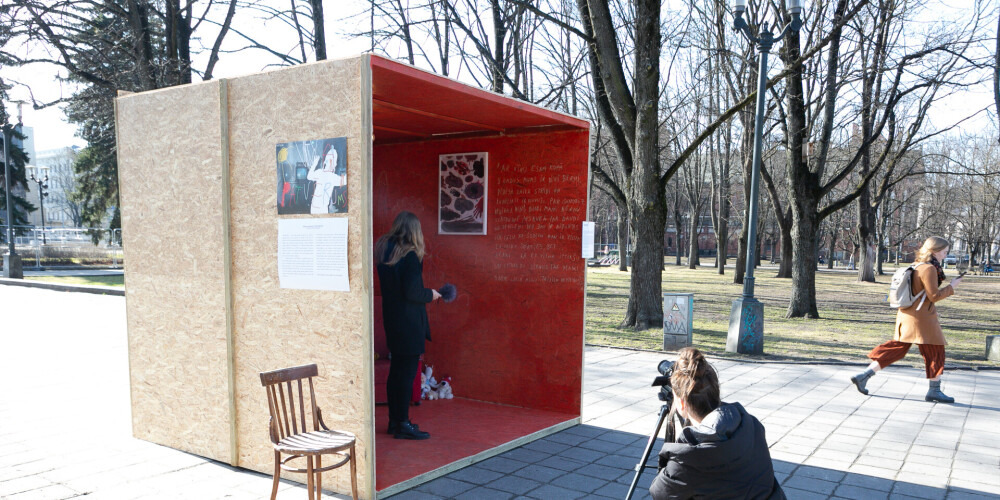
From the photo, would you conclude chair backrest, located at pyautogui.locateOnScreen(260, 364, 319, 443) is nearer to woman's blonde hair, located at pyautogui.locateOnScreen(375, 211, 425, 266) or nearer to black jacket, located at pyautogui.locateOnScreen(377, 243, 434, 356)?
black jacket, located at pyautogui.locateOnScreen(377, 243, 434, 356)

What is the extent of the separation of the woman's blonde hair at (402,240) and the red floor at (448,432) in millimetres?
1479

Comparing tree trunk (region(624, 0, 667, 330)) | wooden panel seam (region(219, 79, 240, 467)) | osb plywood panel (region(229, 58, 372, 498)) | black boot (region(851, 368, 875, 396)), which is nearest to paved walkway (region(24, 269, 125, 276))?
tree trunk (region(624, 0, 667, 330))

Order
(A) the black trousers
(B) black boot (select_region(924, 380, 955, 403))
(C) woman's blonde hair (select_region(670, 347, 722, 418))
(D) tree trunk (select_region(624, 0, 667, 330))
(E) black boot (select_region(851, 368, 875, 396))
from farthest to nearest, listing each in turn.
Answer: (D) tree trunk (select_region(624, 0, 667, 330)), (E) black boot (select_region(851, 368, 875, 396)), (B) black boot (select_region(924, 380, 955, 403)), (A) the black trousers, (C) woman's blonde hair (select_region(670, 347, 722, 418))

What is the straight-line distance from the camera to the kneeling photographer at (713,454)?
266 cm

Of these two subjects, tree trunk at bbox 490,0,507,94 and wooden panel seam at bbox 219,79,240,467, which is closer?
wooden panel seam at bbox 219,79,240,467

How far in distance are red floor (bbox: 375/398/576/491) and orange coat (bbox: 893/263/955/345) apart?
3697 mm

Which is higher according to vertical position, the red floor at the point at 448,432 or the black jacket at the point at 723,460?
the black jacket at the point at 723,460

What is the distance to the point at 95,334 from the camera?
1138 centimetres

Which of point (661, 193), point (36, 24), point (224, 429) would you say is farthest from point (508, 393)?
point (36, 24)

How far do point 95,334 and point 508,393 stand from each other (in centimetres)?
862

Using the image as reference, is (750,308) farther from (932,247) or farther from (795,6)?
(795,6)

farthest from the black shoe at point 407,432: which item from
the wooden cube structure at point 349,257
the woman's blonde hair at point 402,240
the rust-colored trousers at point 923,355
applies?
the rust-colored trousers at point 923,355

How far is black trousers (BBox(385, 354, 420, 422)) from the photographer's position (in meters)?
5.23

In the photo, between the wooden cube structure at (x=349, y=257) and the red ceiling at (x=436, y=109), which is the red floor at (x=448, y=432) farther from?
the red ceiling at (x=436, y=109)
